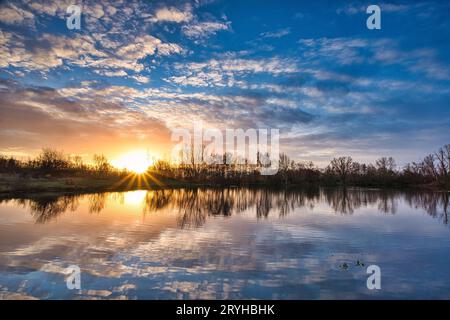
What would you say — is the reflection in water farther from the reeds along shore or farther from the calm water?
the reeds along shore

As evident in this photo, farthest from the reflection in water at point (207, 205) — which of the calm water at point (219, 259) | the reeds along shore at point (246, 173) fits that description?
the reeds along shore at point (246, 173)

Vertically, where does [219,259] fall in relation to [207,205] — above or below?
above


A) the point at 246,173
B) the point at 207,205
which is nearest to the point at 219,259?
the point at 207,205

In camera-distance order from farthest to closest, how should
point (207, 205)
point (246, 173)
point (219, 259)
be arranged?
point (246, 173) → point (207, 205) → point (219, 259)

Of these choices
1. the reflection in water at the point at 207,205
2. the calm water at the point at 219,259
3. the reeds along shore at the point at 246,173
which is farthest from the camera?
the reeds along shore at the point at 246,173

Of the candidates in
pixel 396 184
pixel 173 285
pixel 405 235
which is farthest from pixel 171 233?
pixel 396 184

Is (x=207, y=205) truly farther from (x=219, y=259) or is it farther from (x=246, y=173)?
(x=246, y=173)

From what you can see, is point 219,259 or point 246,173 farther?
point 246,173

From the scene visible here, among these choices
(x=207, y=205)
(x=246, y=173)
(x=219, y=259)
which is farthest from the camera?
(x=246, y=173)

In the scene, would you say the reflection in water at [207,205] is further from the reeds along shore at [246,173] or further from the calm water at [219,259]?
the reeds along shore at [246,173]

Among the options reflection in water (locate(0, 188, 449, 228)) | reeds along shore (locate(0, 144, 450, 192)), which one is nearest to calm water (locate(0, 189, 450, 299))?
reflection in water (locate(0, 188, 449, 228))
